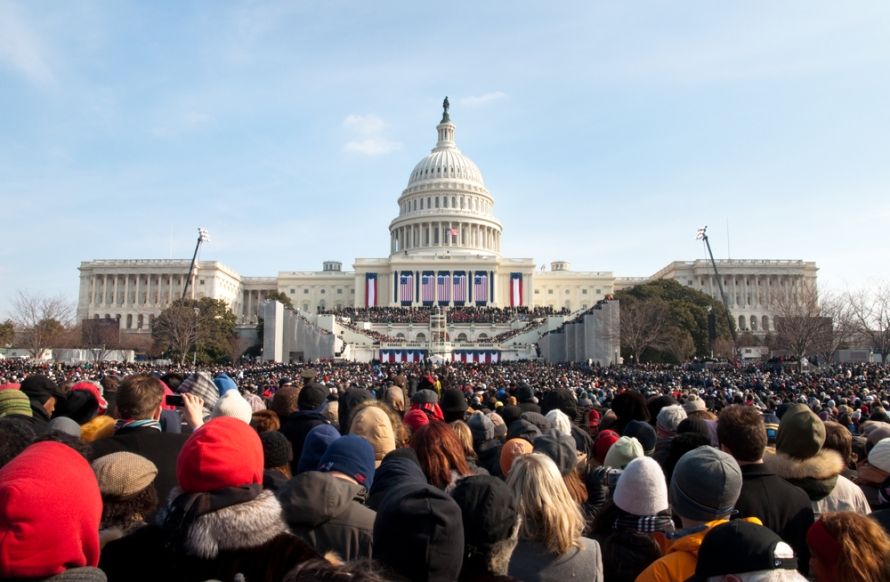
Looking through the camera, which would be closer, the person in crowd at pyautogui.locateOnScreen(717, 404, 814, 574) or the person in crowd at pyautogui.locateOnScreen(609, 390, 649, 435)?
the person in crowd at pyautogui.locateOnScreen(717, 404, 814, 574)

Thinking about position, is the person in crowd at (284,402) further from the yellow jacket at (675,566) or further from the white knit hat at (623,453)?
the yellow jacket at (675,566)

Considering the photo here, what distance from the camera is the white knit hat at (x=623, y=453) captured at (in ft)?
19.4

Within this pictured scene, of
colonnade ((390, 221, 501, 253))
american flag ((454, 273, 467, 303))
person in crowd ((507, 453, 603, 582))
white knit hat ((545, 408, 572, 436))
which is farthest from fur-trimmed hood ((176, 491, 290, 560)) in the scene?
colonnade ((390, 221, 501, 253))

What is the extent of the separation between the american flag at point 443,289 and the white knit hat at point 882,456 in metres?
97.4

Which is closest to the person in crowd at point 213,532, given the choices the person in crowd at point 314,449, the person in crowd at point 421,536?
the person in crowd at point 421,536

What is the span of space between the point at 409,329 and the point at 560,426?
71.9 metres

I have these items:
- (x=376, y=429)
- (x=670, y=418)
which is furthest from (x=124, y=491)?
(x=670, y=418)

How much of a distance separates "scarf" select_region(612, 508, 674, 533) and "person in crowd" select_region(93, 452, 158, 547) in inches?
109

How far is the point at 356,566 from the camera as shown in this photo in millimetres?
2471

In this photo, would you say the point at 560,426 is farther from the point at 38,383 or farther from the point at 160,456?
the point at 38,383

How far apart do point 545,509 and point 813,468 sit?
2.81m

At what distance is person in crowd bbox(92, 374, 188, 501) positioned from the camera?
511 cm

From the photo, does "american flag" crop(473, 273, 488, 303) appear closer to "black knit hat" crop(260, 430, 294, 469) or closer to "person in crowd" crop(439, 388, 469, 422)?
"person in crowd" crop(439, 388, 469, 422)

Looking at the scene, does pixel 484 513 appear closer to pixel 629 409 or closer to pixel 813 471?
pixel 813 471
